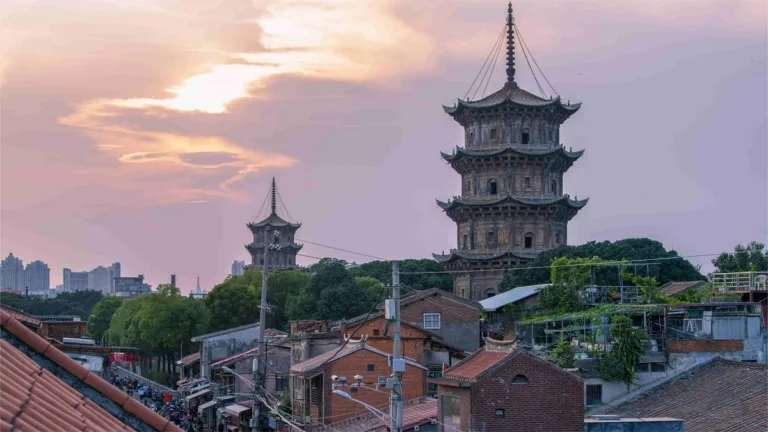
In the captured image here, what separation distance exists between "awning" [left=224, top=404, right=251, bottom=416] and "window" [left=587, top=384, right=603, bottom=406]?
59.7 feet

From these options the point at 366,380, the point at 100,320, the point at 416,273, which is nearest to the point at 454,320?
the point at 366,380

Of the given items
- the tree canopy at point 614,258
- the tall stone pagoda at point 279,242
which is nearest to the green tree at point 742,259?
the tree canopy at point 614,258

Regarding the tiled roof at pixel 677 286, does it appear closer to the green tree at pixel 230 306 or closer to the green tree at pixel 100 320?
the green tree at pixel 230 306

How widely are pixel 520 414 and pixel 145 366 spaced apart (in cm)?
7155

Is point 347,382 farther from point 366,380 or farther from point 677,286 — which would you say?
point 677,286

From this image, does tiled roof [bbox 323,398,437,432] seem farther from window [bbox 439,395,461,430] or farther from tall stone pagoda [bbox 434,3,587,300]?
tall stone pagoda [bbox 434,3,587,300]

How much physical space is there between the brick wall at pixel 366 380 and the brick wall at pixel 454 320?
13.6 meters

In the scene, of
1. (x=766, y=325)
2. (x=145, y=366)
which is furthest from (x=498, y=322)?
(x=145, y=366)

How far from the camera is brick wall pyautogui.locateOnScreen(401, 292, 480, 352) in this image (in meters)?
53.2

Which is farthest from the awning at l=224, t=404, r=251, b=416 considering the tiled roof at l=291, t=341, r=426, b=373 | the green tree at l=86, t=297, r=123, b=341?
the green tree at l=86, t=297, r=123, b=341

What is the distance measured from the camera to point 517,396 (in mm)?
28578

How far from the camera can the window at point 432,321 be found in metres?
53.3

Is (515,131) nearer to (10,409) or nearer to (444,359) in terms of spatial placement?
(444,359)

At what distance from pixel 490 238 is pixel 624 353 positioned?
43.4 metres
